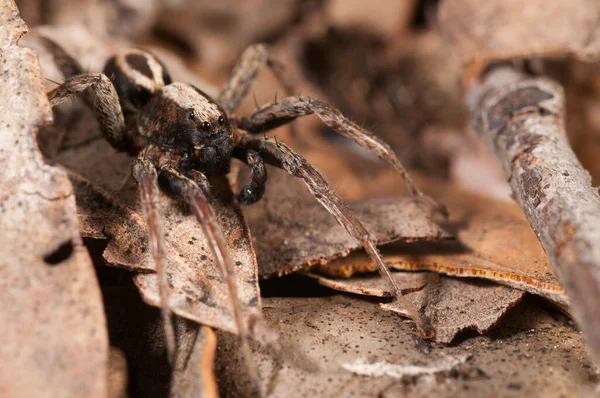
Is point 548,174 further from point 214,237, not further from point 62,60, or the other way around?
point 62,60

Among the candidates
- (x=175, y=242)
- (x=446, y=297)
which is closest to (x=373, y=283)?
(x=446, y=297)

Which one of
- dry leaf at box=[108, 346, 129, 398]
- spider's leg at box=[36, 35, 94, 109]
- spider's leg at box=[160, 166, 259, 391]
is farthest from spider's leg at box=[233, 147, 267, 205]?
spider's leg at box=[36, 35, 94, 109]

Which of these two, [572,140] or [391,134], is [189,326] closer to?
[391,134]

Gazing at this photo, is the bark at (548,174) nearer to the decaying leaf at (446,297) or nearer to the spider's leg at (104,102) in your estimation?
the decaying leaf at (446,297)

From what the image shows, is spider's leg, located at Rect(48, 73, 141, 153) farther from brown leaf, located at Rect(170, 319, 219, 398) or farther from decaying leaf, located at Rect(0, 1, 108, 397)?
brown leaf, located at Rect(170, 319, 219, 398)

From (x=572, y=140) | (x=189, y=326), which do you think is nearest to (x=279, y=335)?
(x=189, y=326)

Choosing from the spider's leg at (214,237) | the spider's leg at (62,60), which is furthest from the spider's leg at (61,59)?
the spider's leg at (214,237)

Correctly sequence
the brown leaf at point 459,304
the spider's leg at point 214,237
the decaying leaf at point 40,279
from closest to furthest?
the decaying leaf at point 40,279 → the spider's leg at point 214,237 → the brown leaf at point 459,304

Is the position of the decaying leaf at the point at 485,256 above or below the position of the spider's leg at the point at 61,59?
below
